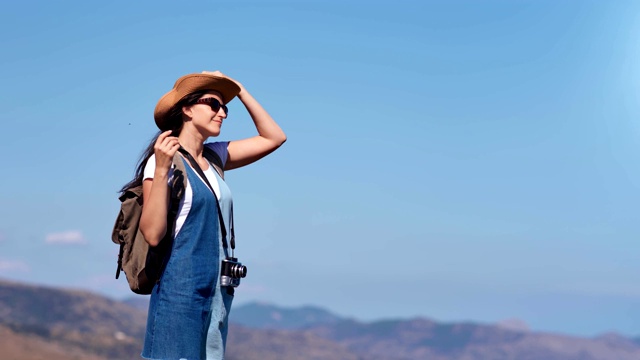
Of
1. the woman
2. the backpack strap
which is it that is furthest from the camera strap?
the backpack strap

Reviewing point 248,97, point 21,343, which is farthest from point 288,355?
point 248,97

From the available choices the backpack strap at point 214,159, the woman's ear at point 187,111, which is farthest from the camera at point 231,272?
the woman's ear at point 187,111

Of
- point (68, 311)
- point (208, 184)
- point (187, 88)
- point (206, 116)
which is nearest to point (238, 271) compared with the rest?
point (208, 184)

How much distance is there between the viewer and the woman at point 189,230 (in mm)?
5432

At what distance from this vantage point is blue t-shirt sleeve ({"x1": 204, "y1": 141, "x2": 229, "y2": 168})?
622 cm

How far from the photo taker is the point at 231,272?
221 inches

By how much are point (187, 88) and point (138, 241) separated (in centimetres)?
100

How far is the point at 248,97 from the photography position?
6.45m

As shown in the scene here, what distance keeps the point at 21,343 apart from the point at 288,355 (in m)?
30.7

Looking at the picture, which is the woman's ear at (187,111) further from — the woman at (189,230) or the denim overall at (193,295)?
the denim overall at (193,295)

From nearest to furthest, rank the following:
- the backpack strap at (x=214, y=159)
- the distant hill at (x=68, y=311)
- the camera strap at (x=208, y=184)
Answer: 1. the camera strap at (x=208, y=184)
2. the backpack strap at (x=214, y=159)
3. the distant hill at (x=68, y=311)

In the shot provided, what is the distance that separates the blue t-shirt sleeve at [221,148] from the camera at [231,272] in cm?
83

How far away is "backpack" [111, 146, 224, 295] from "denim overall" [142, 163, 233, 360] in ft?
0.18

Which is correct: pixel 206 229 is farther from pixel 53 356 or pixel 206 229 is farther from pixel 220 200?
pixel 53 356
